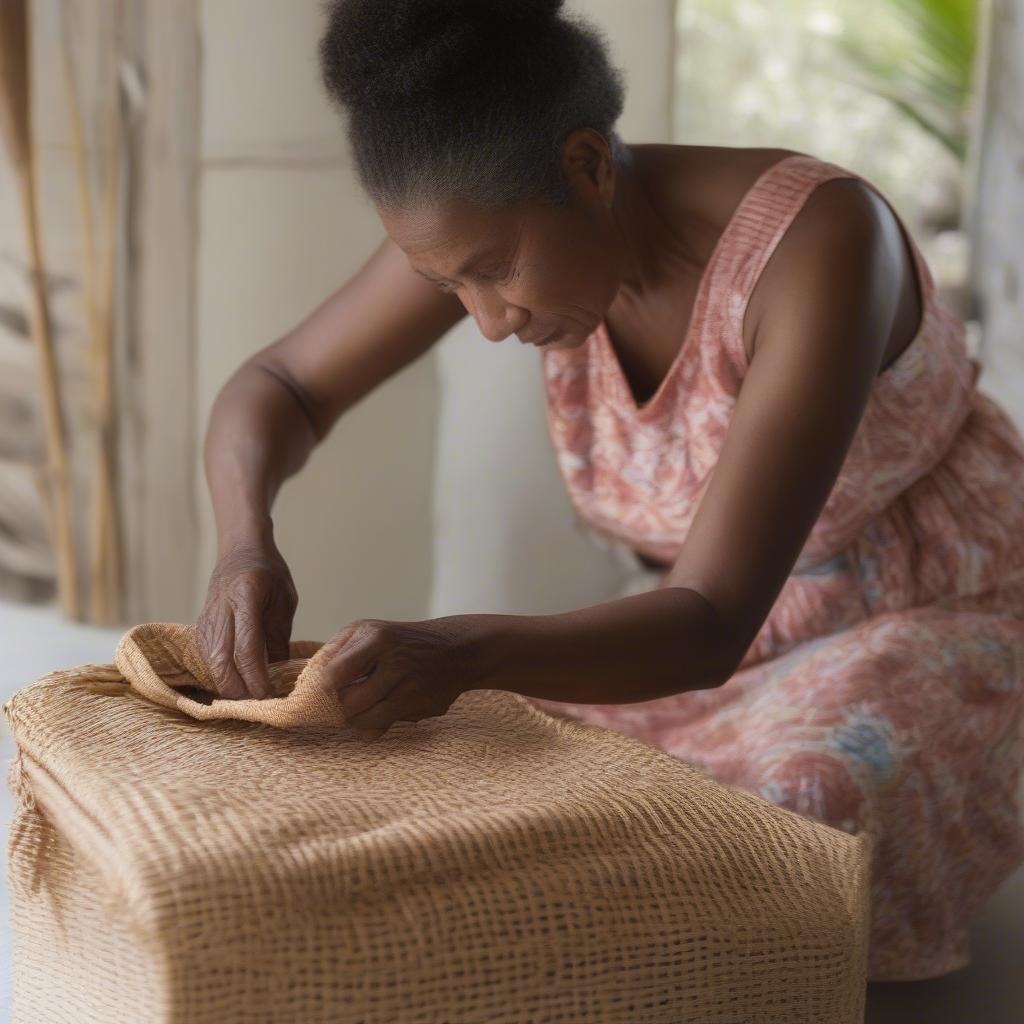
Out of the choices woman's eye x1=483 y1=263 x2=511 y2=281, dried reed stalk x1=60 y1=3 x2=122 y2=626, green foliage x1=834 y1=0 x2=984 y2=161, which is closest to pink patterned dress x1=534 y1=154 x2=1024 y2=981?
woman's eye x1=483 y1=263 x2=511 y2=281

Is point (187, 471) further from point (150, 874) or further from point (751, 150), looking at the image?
point (150, 874)

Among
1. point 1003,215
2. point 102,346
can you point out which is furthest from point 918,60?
point 102,346

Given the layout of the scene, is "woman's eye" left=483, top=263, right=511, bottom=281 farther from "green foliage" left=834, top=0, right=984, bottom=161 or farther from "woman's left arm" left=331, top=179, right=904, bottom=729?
"green foliage" left=834, top=0, right=984, bottom=161

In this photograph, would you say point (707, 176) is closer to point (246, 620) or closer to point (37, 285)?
point (246, 620)

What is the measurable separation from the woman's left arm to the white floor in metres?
0.59

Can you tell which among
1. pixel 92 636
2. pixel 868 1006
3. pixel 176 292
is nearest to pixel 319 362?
pixel 176 292

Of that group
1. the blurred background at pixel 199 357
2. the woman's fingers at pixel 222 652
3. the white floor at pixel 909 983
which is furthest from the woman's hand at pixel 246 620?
the blurred background at pixel 199 357

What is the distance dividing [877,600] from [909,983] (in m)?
0.43

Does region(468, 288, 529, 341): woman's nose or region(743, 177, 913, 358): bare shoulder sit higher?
region(743, 177, 913, 358): bare shoulder

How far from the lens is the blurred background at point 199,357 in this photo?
195 cm

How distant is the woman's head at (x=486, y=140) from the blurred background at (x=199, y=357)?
713mm

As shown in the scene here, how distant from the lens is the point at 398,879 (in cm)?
79

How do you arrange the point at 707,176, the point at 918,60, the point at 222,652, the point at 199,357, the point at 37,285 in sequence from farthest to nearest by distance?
the point at 918,60 → the point at 199,357 → the point at 37,285 → the point at 707,176 → the point at 222,652

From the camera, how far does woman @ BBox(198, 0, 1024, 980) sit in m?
1.08
